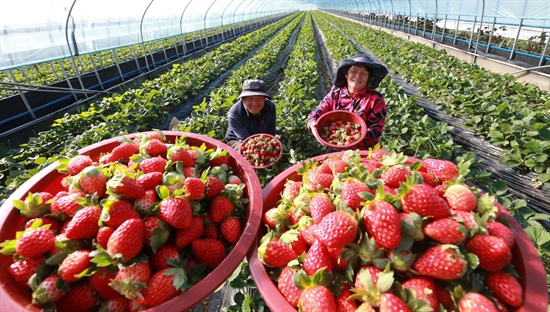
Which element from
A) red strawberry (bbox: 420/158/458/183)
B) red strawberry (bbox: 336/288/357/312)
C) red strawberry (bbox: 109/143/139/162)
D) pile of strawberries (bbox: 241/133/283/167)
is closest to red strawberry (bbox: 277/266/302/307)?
red strawberry (bbox: 336/288/357/312)

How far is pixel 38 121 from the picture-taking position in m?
5.71

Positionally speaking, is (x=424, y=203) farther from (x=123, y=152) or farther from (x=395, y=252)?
→ (x=123, y=152)

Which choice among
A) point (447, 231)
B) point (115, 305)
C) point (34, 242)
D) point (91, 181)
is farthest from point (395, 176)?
point (34, 242)

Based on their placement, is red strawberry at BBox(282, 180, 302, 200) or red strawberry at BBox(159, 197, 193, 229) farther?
red strawberry at BBox(282, 180, 302, 200)

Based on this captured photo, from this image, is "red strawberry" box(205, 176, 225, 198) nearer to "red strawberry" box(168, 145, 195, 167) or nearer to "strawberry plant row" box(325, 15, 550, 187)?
"red strawberry" box(168, 145, 195, 167)

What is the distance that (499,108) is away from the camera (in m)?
4.14

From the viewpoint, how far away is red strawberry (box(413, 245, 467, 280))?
91 centimetres

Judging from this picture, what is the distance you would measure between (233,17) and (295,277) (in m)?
29.0

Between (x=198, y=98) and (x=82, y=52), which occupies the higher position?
(x=82, y=52)

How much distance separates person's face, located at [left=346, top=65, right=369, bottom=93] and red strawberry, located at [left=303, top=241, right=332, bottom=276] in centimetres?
227

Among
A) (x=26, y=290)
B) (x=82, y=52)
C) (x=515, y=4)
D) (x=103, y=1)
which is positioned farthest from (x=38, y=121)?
(x=515, y=4)

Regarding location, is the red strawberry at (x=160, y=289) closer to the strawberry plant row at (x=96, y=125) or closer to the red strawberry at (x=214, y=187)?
the red strawberry at (x=214, y=187)

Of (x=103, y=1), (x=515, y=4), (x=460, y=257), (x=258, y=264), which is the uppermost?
(x=103, y=1)

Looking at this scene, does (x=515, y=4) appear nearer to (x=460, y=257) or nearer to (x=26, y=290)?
(x=460, y=257)
